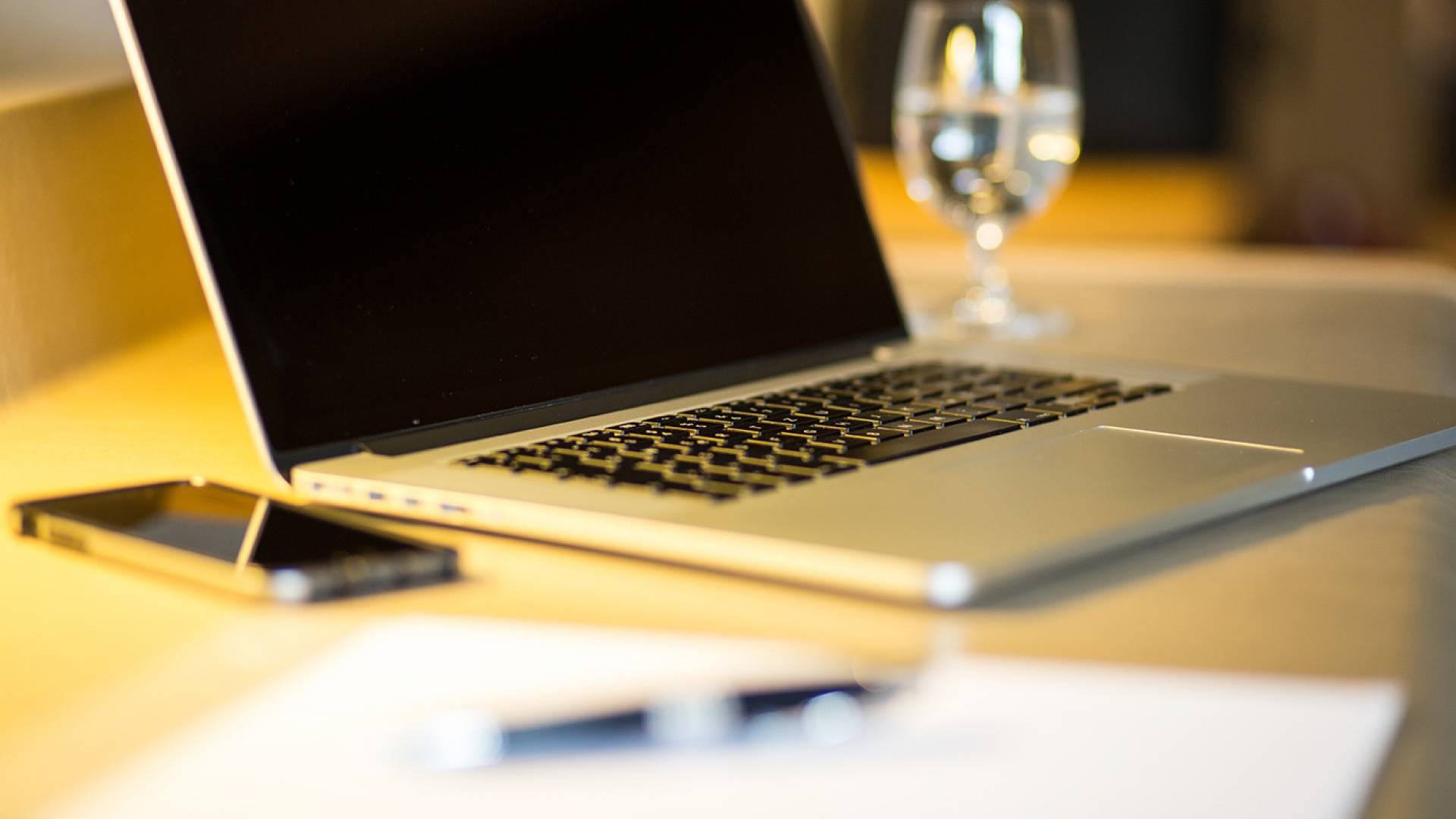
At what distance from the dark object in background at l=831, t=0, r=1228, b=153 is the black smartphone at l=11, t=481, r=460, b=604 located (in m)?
4.27

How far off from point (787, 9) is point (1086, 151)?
4.08m

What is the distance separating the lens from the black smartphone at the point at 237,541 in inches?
15.8

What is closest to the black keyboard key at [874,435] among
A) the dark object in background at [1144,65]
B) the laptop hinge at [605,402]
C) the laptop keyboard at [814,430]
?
the laptop keyboard at [814,430]

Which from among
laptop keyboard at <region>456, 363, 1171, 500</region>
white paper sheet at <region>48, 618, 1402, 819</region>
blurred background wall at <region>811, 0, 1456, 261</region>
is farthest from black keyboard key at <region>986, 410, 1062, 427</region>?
blurred background wall at <region>811, 0, 1456, 261</region>

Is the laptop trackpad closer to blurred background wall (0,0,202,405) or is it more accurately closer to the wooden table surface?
the wooden table surface

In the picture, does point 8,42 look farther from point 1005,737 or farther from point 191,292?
point 1005,737

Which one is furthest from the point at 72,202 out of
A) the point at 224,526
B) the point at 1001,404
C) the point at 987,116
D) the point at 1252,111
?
the point at 1252,111

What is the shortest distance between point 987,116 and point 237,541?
71 centimetres

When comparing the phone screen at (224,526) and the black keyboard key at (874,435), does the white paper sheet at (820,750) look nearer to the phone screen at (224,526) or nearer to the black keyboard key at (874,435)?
the phone screen at (224,526)

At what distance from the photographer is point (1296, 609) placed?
0.40 m

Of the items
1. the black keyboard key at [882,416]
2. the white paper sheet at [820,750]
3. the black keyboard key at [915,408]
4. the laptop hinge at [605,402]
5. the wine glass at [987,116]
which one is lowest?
the white paper sheet at [820,750]

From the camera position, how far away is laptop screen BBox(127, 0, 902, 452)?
0.55 meters

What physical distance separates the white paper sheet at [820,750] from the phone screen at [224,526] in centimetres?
5

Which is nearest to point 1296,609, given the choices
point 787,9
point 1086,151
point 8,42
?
point 787,9
